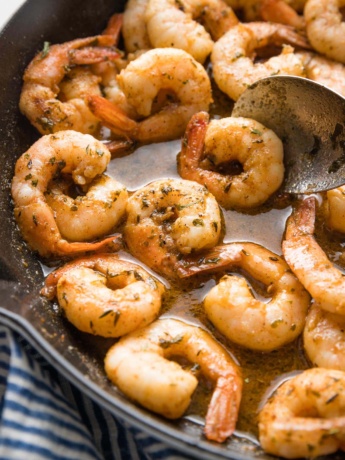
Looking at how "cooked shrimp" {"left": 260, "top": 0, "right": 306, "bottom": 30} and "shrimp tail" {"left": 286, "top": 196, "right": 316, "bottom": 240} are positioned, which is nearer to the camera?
"shrimp tail" {"left": 286, "top": 196, "right": 316, "bottom": 240}

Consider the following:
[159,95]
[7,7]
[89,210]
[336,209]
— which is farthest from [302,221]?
[7,7]

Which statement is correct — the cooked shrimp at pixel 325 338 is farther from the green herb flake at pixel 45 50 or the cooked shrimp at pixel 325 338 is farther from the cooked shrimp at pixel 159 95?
the green herb flake at pixel 45 50

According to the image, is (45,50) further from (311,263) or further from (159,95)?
(311,263)

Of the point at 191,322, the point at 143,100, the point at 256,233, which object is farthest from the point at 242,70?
the point at 191,322

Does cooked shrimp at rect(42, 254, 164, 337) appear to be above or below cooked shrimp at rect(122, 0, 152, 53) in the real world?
below

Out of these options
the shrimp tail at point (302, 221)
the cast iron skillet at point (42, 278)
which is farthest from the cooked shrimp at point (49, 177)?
the shrimp tail at point (302, 221)

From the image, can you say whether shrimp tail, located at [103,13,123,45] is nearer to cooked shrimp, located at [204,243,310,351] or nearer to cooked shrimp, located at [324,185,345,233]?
cooked shrimp, located at [324,185,345,233]

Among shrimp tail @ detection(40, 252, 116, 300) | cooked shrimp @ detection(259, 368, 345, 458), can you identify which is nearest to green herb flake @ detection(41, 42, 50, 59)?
shrimp tail @ detection(40, 252, 116, 300)

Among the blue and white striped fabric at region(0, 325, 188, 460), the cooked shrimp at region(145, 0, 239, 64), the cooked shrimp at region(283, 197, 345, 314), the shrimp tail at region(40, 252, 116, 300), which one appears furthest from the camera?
the cooked shrimp at region(145, 0, 239, 64)
